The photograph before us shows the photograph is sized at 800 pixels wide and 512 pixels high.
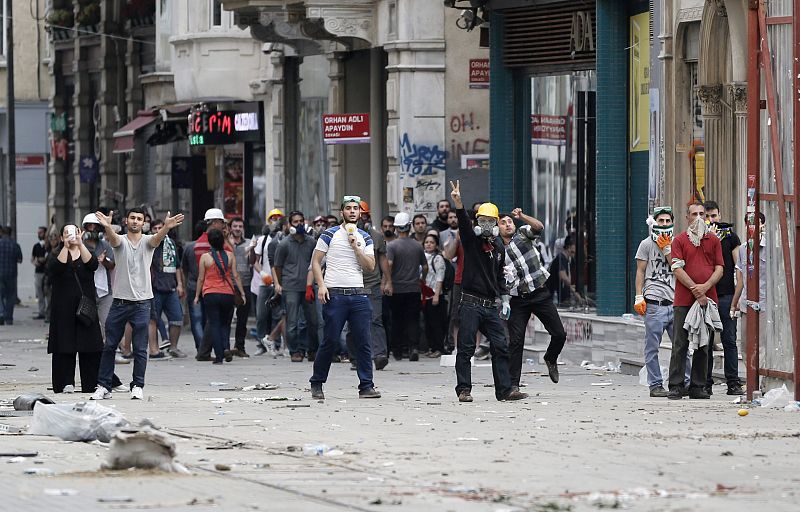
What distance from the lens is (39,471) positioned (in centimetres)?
1175

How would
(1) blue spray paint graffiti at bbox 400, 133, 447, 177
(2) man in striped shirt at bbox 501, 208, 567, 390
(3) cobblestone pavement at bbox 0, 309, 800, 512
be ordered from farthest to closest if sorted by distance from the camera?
(1) blue spray paint graffiti at bbox 400, 133, 447, 177 → (2) man in striped shirt at bbox 501, 208, 567, 390 → (3) cobblestone pavement at bbox 0, 309, 800, 512

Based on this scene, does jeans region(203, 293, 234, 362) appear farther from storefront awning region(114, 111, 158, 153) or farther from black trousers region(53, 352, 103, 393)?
storefront awning region(114, 111, 158, 153)

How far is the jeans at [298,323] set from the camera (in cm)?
2377

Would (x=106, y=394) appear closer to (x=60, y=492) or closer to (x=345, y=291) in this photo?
(x=345, y=291)

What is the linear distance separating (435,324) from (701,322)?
27.1ft

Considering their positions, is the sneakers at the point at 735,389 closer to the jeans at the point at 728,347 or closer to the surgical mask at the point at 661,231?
the jeans at the point at 728,347

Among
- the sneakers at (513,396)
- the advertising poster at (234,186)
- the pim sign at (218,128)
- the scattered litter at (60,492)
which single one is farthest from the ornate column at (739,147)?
the advertising poster at (234,186)

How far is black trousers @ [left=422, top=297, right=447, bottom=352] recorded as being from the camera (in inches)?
976

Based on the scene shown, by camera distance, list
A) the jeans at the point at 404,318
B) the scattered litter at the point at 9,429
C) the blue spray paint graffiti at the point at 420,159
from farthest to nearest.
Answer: the blue spray paint graffiti at the point at 420,159 < the jeans at the point at 404,318 < the scattered litter at the point at 9,429

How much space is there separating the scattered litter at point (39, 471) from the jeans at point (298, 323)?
469 inches

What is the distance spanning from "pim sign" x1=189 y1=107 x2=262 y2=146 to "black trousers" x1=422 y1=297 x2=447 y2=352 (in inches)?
513

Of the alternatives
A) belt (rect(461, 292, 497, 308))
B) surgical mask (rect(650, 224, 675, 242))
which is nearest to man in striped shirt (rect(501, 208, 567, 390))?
belt (rect(461, 292, 497, 308))

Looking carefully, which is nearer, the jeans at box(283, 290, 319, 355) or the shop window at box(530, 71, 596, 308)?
the jeans at box(283, 290, 319, 355)

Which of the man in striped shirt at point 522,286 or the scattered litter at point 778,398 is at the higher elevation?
the man in striped shirt at point 522,286
